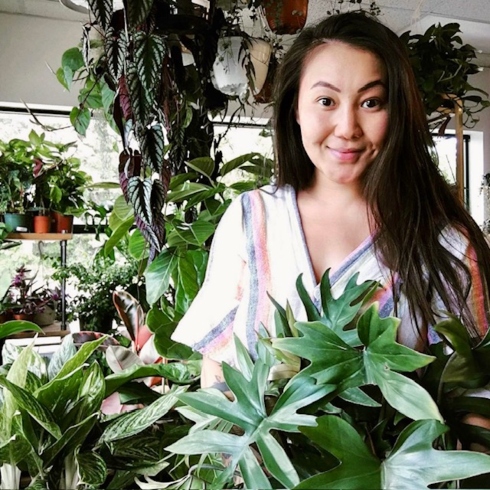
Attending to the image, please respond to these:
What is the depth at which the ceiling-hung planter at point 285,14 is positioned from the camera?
5.02 feet

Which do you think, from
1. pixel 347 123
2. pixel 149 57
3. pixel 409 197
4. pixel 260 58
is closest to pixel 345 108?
pixel 347 123

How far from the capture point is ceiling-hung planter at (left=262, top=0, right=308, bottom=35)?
1531mm

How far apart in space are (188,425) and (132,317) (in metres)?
0.51

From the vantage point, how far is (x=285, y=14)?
1542 mm

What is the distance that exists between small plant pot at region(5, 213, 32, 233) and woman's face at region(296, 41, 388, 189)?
2575mm

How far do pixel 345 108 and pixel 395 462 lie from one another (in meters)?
0.50

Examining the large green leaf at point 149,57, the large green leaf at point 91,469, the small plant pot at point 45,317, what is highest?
the large green leaf at point 149,57

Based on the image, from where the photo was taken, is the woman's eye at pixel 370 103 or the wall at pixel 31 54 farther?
the wall at pixel 31 54

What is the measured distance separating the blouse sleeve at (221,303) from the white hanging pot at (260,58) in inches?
26.3

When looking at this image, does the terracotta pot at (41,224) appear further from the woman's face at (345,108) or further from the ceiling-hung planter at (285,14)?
the woman's face at (345,108)

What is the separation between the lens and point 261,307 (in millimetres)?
910

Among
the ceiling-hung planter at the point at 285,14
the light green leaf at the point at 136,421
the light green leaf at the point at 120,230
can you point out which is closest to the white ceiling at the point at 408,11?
the ceiling-hung planter at the point at 285,14

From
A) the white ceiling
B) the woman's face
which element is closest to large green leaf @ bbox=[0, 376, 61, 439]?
the woman's face

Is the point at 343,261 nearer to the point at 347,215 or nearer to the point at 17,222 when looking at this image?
the point at 347,215
